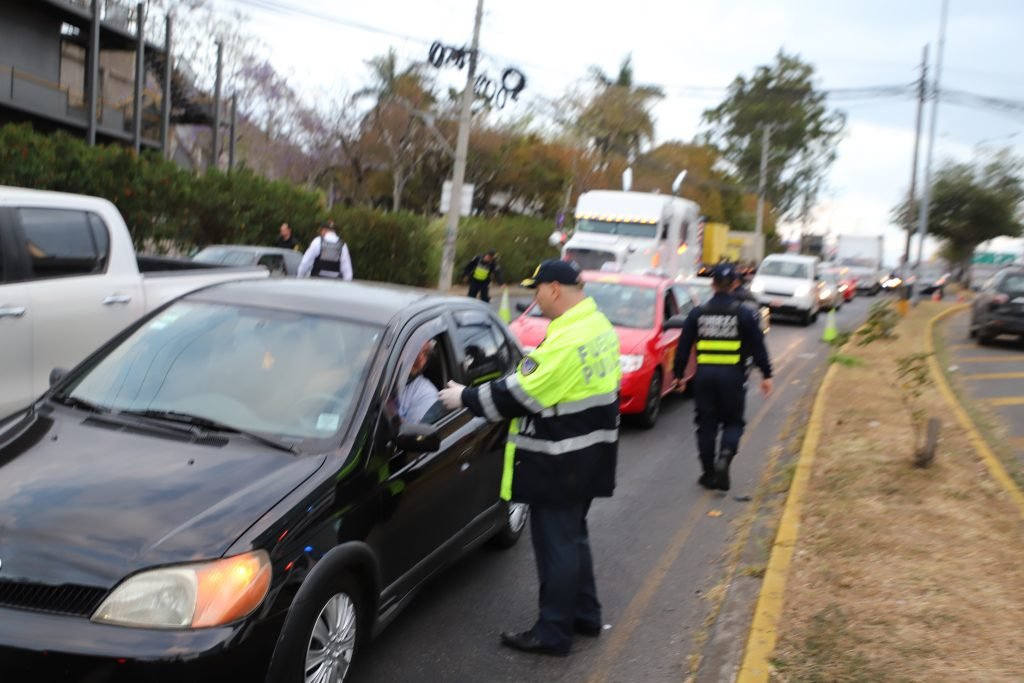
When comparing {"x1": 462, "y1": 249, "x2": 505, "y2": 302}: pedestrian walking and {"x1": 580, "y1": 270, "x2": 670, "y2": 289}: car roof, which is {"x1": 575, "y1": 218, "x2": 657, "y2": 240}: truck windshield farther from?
{"x1": 580, "y1": 270, "x2": 670, "y2": 289}: car roof

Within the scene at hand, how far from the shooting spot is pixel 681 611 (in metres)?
5.50

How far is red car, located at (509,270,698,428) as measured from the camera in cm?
1021

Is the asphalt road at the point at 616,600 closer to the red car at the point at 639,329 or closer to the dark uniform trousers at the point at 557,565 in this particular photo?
the dark uniform trousers at the point at 557,565

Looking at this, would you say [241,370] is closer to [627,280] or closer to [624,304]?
[624,304]

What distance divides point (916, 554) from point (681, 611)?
5.35 feet

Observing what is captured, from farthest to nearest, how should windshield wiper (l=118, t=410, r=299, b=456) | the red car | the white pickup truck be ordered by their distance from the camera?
the red car → the white pickup truck → windshield wiper (l=118, t=410, r=299, b=456)

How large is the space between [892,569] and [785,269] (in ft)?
72.3

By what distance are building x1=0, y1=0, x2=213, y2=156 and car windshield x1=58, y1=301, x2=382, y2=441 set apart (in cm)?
2754

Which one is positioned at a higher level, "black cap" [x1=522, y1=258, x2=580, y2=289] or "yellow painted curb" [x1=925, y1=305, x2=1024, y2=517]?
"black cap" [x1=522, y1=258, x2=580, y2=289]

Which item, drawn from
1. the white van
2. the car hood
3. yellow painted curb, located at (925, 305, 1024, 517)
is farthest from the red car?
the white van

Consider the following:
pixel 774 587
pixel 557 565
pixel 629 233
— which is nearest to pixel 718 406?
pixel 774 587

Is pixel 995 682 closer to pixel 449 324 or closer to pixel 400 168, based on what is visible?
pixel 449 324

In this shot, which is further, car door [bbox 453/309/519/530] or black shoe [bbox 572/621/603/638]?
car door [bbox 453/309/519/530]

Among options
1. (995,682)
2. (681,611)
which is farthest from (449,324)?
(995,682)
